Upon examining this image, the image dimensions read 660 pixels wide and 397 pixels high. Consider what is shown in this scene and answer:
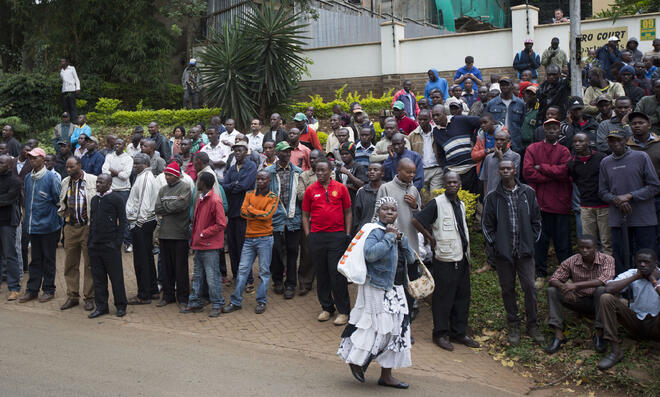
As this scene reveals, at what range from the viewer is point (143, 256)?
32.1 feet

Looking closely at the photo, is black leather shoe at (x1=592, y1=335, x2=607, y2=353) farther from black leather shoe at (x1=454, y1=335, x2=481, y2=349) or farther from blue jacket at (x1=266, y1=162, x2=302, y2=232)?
blue jacket at (x1=266, y1=162, x2=302, y2=232)

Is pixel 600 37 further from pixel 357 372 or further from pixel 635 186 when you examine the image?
pixel 357 372

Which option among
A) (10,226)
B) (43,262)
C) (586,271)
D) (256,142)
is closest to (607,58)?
(256,142)

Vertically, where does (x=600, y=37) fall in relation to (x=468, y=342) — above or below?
above

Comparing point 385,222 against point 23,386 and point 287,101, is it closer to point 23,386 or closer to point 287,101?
point 23,386

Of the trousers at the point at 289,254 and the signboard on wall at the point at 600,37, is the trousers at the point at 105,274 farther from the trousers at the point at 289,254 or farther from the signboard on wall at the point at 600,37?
the signboard on wall at the point at 600,37

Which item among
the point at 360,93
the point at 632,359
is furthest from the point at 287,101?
the point at 632,359

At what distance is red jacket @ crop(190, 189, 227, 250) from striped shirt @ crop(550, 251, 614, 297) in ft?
14.5

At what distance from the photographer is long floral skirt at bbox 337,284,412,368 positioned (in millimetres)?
6582

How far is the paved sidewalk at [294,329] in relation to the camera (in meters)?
7.52

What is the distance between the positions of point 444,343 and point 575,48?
195 inches

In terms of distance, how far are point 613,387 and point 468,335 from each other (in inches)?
74.6

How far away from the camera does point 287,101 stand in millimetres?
18547

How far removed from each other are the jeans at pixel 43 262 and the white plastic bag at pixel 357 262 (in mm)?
5555
